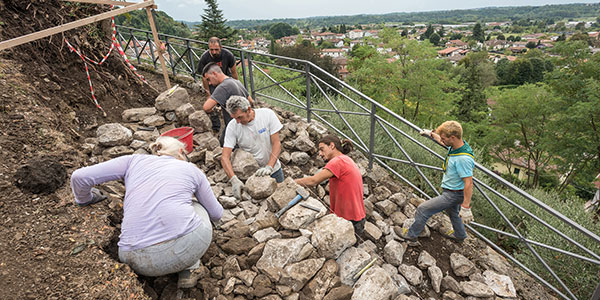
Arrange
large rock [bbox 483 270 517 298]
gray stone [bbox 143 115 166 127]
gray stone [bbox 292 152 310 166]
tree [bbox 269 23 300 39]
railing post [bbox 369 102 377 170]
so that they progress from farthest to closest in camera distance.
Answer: tree [bbox 269 23 300 39], gray stone [bbox 143 115 166 127], gray stone [bbox 292 152 310 166], railing post [bbox 369 102 377 170], large rock [bbox 483 270 517 298]

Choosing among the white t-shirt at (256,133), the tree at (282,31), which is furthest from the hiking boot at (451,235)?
the tree at (282,31)

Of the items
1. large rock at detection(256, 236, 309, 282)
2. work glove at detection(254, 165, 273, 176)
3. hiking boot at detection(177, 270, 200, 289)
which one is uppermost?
work glove at detection(254, 165, 273, 176)

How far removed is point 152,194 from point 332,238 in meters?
1.48

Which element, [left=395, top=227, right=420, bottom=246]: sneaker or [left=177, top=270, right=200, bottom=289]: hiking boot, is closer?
[left=177, top=270, right=200, bottom=289]: hiking boot

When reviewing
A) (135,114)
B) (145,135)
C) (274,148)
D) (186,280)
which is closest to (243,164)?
(274,148)

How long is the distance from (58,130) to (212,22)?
3766 centimetres

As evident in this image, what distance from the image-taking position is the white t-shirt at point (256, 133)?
10.7ft

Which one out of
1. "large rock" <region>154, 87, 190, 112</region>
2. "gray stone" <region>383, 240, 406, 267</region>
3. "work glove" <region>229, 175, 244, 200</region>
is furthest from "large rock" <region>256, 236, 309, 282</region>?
"large rock" <region>154, 87, 190, 112</region>

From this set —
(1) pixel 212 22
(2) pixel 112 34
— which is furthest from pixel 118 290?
(1) pixel 212 22

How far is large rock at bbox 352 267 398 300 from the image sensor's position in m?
2.20

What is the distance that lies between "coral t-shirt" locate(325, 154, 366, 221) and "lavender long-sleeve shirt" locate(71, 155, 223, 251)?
4.25ft

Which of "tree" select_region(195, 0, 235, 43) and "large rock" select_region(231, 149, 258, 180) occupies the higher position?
"tree" select_region(195, 0, 235, 43)

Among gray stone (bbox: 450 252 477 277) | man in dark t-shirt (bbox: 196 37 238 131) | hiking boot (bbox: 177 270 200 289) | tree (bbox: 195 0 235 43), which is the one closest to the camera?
hiking boot (bbox: 177 270 200 289)

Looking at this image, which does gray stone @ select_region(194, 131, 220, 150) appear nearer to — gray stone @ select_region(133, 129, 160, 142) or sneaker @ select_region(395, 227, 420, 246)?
gray stone @ select_region(133, 129, 160, 142)
